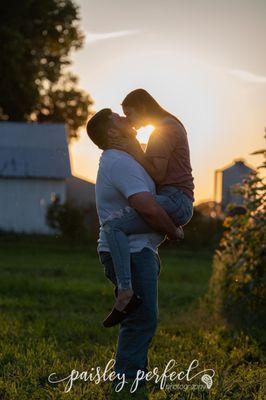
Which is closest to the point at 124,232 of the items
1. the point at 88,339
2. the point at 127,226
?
the point at 127,226

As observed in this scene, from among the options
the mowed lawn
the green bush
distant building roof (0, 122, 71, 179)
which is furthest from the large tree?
the green bush

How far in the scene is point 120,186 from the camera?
666cm

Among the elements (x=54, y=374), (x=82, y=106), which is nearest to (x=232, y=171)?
(x=82, y=106)

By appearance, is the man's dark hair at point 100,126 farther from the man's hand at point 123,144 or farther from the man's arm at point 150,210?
the man's arm at point 150,210

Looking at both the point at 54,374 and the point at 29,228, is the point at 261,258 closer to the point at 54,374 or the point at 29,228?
the point at 54,374

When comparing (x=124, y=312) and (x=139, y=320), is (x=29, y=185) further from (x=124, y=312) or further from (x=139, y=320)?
(x=124, y=312)

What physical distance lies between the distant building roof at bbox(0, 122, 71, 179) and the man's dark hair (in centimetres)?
3679

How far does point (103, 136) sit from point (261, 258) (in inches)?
191

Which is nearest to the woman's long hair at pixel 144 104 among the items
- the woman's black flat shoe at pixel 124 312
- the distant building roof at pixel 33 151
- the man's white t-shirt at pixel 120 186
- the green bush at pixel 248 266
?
the man's white t-shirt at pixel 120 186

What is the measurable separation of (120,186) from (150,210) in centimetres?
33

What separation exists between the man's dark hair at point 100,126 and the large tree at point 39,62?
3924 cm

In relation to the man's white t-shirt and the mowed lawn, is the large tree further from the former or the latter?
the man's white t-shirt

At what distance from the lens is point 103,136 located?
6855 millimetres

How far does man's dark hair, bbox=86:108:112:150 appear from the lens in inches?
269
